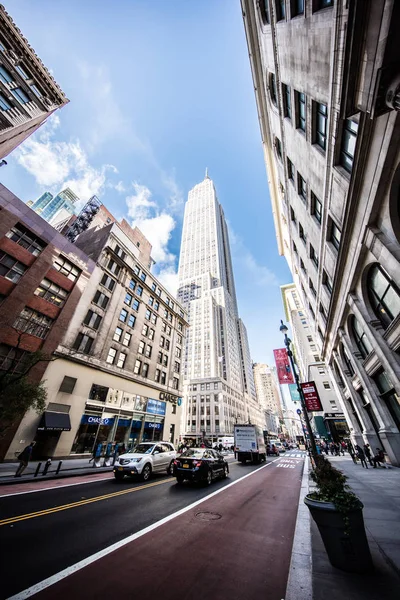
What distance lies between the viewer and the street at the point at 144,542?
3785 millimetres

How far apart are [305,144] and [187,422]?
9024cm

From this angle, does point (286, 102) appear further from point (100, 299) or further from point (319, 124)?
point (100, 299)

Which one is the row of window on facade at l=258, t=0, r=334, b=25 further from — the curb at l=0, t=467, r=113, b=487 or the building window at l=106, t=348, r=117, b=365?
the building window at l=106, t=348, r=117, b=365

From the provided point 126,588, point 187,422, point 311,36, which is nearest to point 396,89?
point 311,36

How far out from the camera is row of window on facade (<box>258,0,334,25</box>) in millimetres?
11323

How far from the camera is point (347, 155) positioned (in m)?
12.4

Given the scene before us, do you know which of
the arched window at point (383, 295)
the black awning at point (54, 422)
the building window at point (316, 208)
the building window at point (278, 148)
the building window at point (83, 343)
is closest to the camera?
the arched window at point (383, 295)

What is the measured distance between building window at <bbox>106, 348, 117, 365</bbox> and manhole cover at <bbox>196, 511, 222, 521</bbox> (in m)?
22.7

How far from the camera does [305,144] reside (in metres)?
16.3

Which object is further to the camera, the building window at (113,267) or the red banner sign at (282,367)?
the building window at (113,267)

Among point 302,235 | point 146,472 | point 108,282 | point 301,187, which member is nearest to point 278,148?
point 301,187

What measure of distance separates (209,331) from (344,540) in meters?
99.5

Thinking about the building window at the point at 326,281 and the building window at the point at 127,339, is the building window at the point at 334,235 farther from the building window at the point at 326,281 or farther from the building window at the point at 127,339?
the building window at the point at 127,339

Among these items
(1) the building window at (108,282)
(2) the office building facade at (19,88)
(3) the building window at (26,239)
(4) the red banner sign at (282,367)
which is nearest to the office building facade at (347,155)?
(4) the red banner sign at (282,367)
